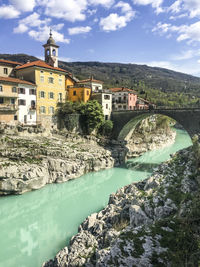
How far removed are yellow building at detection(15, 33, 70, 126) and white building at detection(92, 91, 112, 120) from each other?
6670mm

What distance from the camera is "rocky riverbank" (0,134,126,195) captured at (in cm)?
1962

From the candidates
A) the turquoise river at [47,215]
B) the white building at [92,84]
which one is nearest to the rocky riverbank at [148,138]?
the turquoise river at [47,215]

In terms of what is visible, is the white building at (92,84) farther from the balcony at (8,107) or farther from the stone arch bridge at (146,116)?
the balcony at (8,107)

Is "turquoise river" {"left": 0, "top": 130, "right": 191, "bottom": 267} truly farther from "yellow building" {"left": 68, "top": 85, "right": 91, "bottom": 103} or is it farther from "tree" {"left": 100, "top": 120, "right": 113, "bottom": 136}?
"yellow building" {"left": 68, "top": 85, "right": 91, "bottom": 103}

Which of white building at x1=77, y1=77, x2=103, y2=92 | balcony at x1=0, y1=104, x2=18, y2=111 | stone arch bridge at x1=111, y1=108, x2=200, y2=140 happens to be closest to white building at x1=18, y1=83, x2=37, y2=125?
balcony at x1=0, y1=104, x2=18, y2=111

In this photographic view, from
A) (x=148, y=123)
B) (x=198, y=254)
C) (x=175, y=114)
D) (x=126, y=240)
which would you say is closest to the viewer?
(x=198, y=254)

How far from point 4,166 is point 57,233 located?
9982 mm

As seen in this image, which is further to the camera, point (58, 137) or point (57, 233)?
point (58, 137)

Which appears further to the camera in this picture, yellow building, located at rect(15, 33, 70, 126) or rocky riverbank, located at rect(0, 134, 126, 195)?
yellow building, located at rect(15, 33, 70, 126)

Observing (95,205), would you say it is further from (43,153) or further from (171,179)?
(43,153)

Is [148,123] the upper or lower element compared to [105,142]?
upper

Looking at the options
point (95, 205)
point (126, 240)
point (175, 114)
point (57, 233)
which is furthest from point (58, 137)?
point (126, 240)

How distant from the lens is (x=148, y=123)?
46.5m

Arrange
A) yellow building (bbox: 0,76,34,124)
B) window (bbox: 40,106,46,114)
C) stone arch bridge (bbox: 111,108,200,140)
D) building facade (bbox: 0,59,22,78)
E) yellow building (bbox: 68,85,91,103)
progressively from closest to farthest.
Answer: yellow building (bbox: 0,76,34,124) → stone arch bridge (bbox: 111,108,200,140) → building facade (bbox: 0,59,22,78) → window (bbox: 40,106,46,114) → yellow building (bbox: 68,85,91,103)
